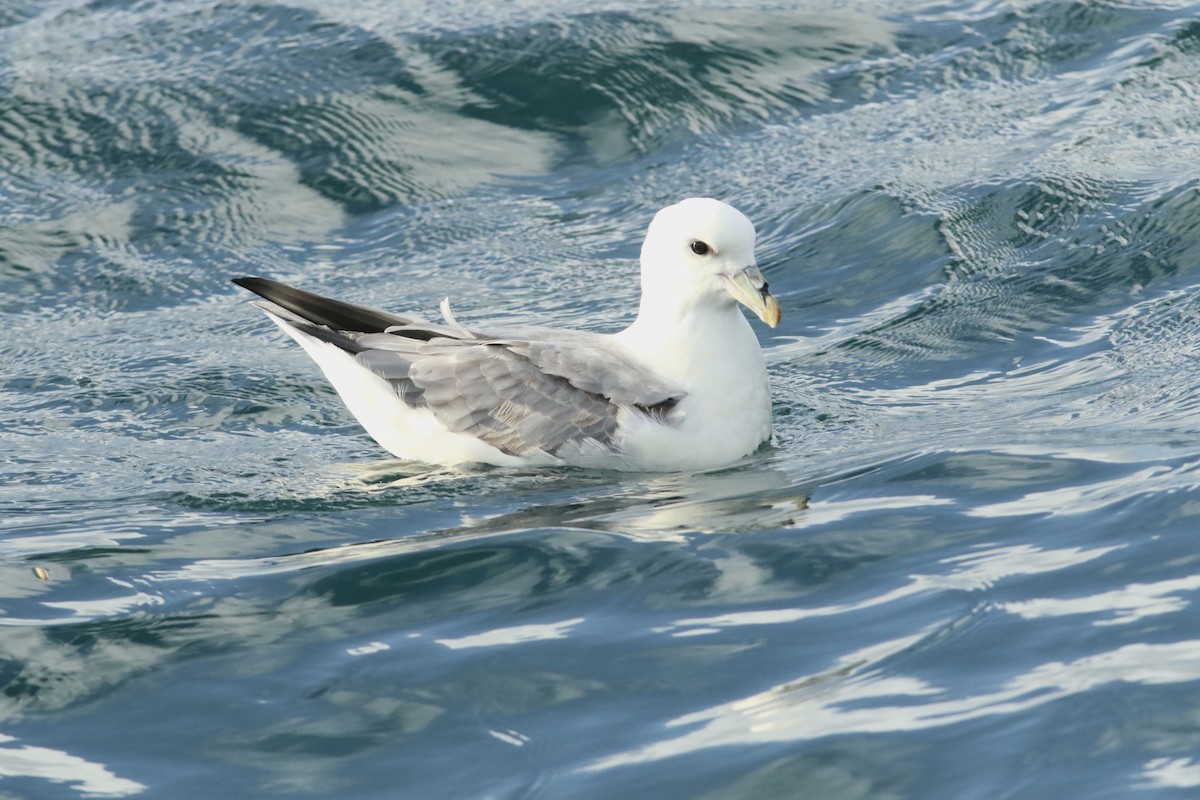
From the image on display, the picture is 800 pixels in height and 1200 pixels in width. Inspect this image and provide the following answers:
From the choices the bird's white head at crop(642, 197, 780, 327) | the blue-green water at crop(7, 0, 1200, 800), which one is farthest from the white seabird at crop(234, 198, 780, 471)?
the blue-green water at crop(7, 0, 1200, 800)

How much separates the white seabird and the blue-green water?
183 mm

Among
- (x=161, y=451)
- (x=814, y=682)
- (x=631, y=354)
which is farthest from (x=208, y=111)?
(x=814, y=682)

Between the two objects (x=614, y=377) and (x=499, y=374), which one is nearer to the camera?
(x=614, y=377)

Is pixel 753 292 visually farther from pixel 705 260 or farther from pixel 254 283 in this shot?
pixel 254 283

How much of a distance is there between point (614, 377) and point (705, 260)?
61 cm

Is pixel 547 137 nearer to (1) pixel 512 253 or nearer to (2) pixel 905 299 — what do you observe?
(1) pixel 512 253

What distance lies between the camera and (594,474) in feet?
22.8

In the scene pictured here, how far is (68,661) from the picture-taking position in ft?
17.3

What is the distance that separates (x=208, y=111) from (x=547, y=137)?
94.9 inches

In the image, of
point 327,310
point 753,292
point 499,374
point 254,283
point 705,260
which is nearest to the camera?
point 753,292

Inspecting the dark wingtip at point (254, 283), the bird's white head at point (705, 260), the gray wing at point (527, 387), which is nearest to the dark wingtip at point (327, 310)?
the dark wingtip at point (254, 283)

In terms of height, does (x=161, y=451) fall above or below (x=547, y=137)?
below

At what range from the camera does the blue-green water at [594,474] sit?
183 inches

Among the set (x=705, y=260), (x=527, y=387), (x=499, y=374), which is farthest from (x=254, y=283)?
(x=705, y=260)
